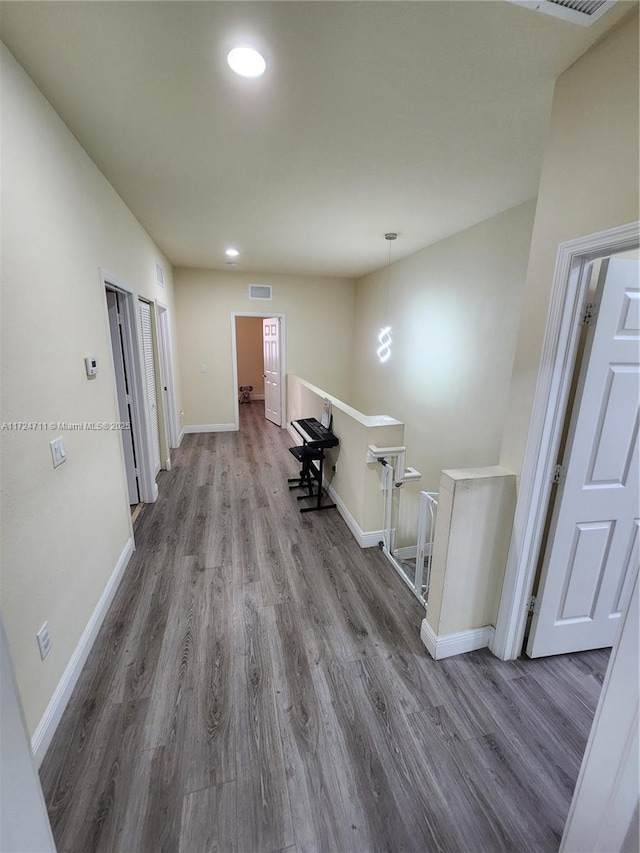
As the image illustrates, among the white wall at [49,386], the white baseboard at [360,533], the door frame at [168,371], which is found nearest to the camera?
the white wall at [49,386]

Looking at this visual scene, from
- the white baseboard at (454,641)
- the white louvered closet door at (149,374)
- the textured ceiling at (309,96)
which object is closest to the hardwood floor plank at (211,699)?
the white baseboard at (454,641)

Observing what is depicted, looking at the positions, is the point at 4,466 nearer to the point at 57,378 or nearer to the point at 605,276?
the point at 57,378

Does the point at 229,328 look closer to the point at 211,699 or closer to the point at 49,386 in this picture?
the point at 49,386

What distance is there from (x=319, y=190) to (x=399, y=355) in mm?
2573

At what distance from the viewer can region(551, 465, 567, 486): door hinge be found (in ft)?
5.16

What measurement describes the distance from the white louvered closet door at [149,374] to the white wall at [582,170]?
3.17 metres

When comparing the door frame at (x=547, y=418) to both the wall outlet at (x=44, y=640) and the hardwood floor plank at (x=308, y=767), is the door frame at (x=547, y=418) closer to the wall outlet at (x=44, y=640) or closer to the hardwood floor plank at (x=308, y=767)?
the hardwood floor plank at (x=308, y=767)

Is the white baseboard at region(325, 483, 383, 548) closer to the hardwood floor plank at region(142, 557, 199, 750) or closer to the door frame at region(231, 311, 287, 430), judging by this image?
the hardwood floor plank at region(142, 557, 199, 750)

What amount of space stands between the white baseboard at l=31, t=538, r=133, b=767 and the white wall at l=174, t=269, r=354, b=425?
154 inches

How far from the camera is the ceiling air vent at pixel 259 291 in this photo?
18.7 ft

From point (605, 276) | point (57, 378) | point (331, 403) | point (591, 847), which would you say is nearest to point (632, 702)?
point (591, 847)

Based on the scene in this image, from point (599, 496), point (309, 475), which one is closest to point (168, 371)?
point (309, 475)

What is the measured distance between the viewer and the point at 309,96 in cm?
158

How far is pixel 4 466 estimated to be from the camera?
1.24 metres
